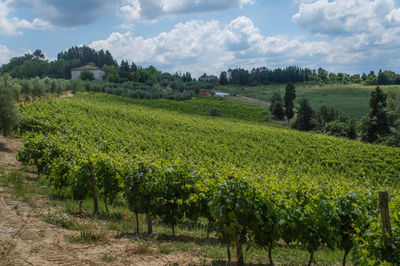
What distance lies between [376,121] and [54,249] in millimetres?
51168

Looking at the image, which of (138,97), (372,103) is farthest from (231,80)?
(372,103)

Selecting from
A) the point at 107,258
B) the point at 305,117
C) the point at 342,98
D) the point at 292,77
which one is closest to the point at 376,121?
the point at 305,117

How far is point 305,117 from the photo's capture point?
62.5 metres

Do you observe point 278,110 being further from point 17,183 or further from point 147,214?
point 147,214

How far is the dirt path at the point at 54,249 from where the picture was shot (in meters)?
5.40

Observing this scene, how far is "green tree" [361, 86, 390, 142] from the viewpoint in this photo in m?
46.5

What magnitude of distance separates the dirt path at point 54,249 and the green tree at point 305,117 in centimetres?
6054

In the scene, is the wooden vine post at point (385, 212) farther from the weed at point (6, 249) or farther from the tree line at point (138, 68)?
the tree line at point (138, 68)

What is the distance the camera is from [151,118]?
40.9 meters

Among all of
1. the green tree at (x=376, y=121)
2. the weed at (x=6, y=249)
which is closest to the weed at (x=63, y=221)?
the weed at (x=6, y=249)

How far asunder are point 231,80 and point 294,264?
138 meters

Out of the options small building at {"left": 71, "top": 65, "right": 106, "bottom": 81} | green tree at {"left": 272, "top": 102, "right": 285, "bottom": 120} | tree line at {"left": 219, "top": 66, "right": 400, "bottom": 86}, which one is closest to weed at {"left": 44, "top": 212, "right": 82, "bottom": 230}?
green tree at {"left": 272, "top": 102, "right": 285, "bottom": 120}

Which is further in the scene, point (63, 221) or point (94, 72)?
point (94, 72)

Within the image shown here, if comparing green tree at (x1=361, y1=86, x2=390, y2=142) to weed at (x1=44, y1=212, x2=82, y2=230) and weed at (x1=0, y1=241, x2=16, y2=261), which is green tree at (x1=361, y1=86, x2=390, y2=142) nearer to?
weed at (x1=44, y1=212, x2=82, y2=230)
